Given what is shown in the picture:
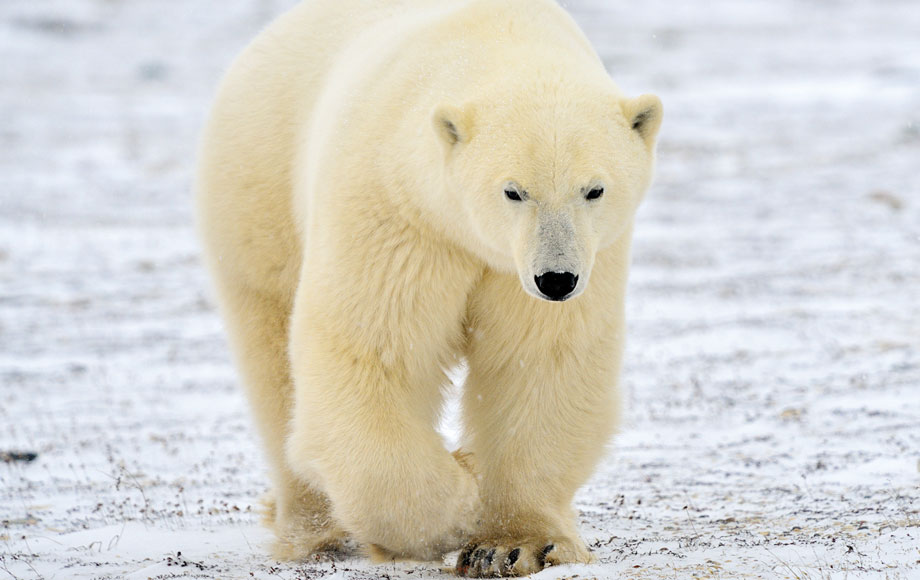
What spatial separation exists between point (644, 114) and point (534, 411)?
42.1 inches

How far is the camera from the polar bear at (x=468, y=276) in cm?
309

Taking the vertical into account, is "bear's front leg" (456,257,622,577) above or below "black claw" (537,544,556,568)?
above

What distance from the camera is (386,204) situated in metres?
3.38

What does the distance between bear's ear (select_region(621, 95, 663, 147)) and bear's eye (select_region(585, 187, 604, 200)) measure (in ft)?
0.99

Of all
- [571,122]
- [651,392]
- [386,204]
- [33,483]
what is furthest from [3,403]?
[571,122]

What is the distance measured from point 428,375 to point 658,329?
525cm

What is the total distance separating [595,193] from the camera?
304cm

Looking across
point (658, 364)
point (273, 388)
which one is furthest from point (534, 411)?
point (658, 364)

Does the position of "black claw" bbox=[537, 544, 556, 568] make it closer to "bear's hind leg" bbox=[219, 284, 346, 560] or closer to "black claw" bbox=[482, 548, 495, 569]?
"black claw" bbox=[482, 548, 495, 569]

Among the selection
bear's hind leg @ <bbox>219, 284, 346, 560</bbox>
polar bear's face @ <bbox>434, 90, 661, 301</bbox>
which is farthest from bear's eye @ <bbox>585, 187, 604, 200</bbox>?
bear's hind leg @ <bbox>219, 284, 346, 560</bbox>

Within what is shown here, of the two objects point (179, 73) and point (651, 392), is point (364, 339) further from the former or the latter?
point (179, 73)

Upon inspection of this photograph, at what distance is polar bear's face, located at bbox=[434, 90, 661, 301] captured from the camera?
2.97 m

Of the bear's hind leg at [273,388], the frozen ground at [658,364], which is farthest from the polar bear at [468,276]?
the bear's hind leg at [273,388]

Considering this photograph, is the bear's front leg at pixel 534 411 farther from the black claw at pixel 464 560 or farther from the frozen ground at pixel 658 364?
the frozen ground at pixel 658 364
